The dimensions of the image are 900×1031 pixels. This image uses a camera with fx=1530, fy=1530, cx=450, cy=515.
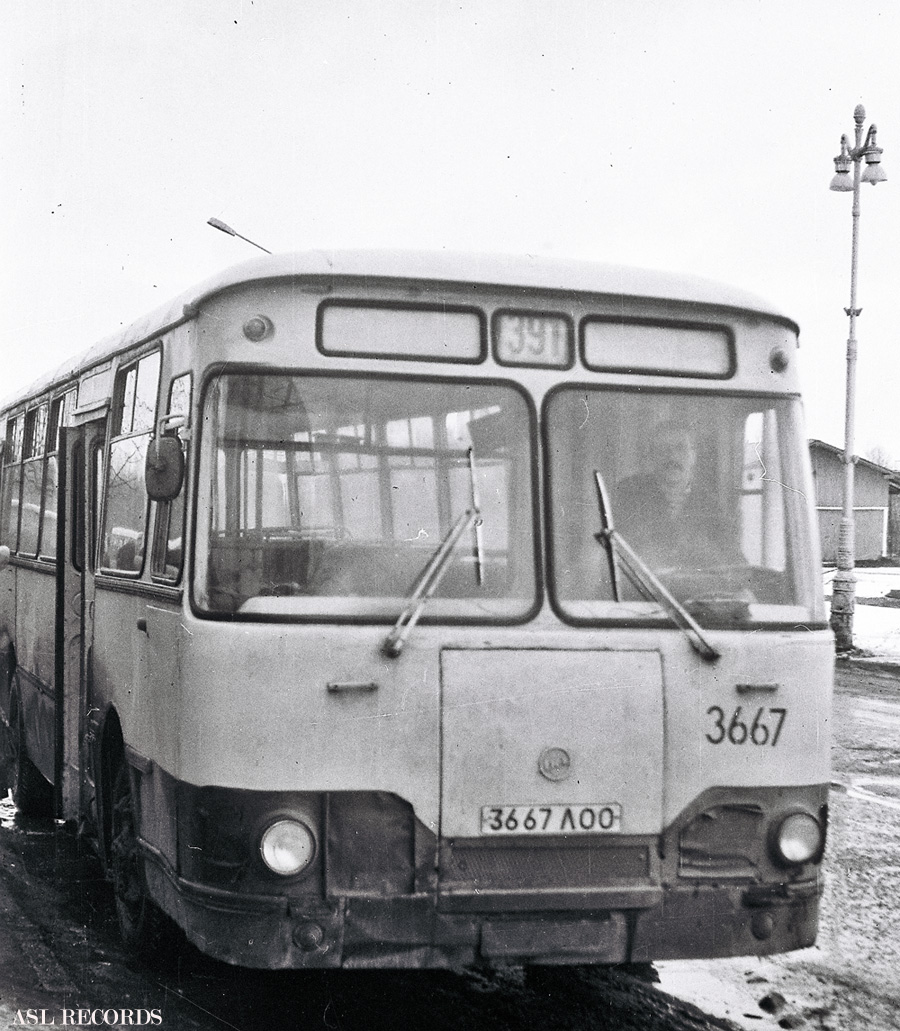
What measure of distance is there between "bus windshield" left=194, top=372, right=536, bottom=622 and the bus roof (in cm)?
36

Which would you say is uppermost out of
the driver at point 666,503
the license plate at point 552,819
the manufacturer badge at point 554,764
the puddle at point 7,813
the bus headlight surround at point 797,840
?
the driver at point 666,503

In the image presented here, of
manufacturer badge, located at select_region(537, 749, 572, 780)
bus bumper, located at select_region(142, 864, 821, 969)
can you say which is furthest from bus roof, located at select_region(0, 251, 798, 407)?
bus bumper, located at select_region(142, 864, 821, 969)

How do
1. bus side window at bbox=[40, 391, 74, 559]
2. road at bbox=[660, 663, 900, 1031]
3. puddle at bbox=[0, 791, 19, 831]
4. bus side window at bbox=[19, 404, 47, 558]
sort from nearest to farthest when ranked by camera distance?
1. road at bbox=[660, 663, 900, 1031]
2. bus side window at bbox=[40, 391, 74, 559]
3. bus side window at bbox=[19, 404, 47, 558]
4. puddle at bbox=[0, 791, 19, 831]

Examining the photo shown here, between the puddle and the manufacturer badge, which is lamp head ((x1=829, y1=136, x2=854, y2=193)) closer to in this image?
the puddle

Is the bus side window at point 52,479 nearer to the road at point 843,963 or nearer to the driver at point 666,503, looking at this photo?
the driver at point 666,503

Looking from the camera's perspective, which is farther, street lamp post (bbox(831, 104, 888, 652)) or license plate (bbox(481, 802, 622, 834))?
street lamp post (bbox(831, 104, 888, 652))

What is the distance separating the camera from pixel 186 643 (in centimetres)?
515

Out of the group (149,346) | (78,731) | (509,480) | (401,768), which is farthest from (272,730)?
(78,731)

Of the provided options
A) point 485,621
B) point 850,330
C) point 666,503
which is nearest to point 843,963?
point 666,503

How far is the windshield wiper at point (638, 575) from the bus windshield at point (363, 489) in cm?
27

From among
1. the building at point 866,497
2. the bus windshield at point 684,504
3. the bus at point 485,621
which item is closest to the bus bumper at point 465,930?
the bus at point 485,621

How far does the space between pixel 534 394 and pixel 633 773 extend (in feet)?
4.36

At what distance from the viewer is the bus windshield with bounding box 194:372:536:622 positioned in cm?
515

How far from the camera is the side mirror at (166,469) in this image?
208 inches
